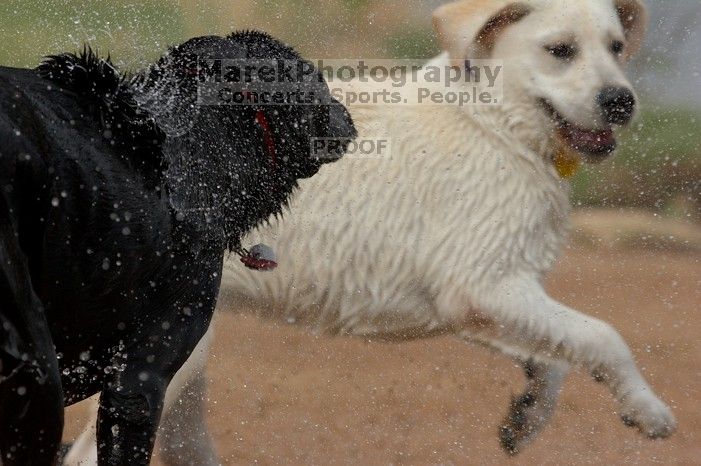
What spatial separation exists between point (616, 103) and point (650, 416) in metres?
1.14

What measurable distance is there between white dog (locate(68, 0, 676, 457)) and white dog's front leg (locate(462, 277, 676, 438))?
0.4 inches

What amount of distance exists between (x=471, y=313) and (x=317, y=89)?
56.2 inches

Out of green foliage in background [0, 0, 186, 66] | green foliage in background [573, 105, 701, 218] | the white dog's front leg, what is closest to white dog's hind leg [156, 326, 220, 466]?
the white dog's front leg

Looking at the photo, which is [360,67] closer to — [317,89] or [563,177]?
[563,177]

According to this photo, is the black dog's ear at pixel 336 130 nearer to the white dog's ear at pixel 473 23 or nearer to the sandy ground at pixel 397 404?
the white dog's ear at pixel 473 23

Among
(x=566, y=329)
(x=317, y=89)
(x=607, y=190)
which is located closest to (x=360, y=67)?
(x=566, y=329)

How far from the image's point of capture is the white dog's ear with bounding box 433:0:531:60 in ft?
12.8

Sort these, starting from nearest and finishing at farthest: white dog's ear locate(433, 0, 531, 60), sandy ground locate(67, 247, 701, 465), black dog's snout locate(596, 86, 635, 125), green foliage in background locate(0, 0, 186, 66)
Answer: black dog's snout locate(596, 86, 635, 125) < white dog's ear locate(433, 0, 531, 60) < sandy ground locate(67, 247, 701, 465) < green foliage in background locate(0, 0, 186, 66)

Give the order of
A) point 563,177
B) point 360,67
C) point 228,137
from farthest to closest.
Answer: point 360,67, point 563,177, point 228,137

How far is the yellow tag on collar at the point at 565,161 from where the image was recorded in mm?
3939

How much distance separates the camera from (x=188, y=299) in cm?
245

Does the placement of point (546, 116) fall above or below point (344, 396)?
above

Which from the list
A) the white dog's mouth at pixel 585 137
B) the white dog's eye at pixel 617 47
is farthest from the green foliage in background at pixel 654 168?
the white dog's mouth at pixel 585 137

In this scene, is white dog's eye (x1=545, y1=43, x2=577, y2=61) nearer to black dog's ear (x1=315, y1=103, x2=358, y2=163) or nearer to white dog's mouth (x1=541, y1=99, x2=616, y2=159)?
white dog's mouth (x1=541, y1=99, x2=616, y2=159)
